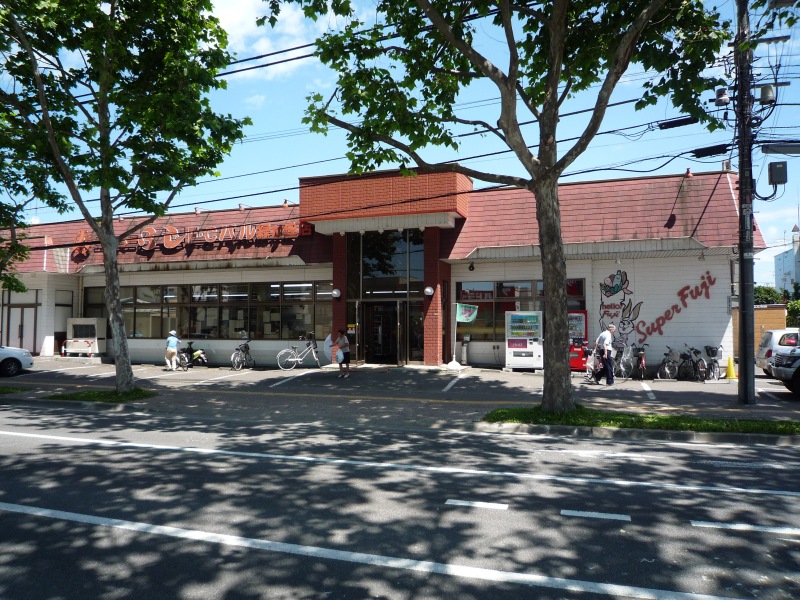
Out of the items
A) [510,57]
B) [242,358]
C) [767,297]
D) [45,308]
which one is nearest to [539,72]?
[510,57]

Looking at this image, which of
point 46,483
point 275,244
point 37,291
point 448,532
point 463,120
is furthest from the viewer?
point 37,291

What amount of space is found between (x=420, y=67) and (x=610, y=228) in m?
8.41

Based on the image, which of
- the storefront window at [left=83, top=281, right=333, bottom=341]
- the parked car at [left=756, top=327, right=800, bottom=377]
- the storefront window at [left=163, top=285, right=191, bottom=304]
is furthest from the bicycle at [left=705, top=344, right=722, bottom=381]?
the storefront window at [left=163, top=285, right=191, bottom=304]

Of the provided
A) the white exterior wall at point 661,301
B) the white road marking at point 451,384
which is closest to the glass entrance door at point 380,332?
the white road marking at point 451,384

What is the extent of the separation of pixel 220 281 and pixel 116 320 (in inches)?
329

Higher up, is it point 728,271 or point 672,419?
point 728,271

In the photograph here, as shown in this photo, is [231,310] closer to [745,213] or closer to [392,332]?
[392,332]

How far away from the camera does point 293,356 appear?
2020 cm

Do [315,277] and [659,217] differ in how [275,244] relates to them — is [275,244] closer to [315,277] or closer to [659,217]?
[315,277]

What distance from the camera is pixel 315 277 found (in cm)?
2109

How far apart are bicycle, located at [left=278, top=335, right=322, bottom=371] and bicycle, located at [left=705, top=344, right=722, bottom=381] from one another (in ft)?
41.9

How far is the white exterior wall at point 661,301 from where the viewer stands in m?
16.9

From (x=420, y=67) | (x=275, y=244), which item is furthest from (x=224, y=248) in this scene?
(x=420, y=67)

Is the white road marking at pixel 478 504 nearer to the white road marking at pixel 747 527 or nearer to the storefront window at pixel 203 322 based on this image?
the white road marking at pixel 747 527
